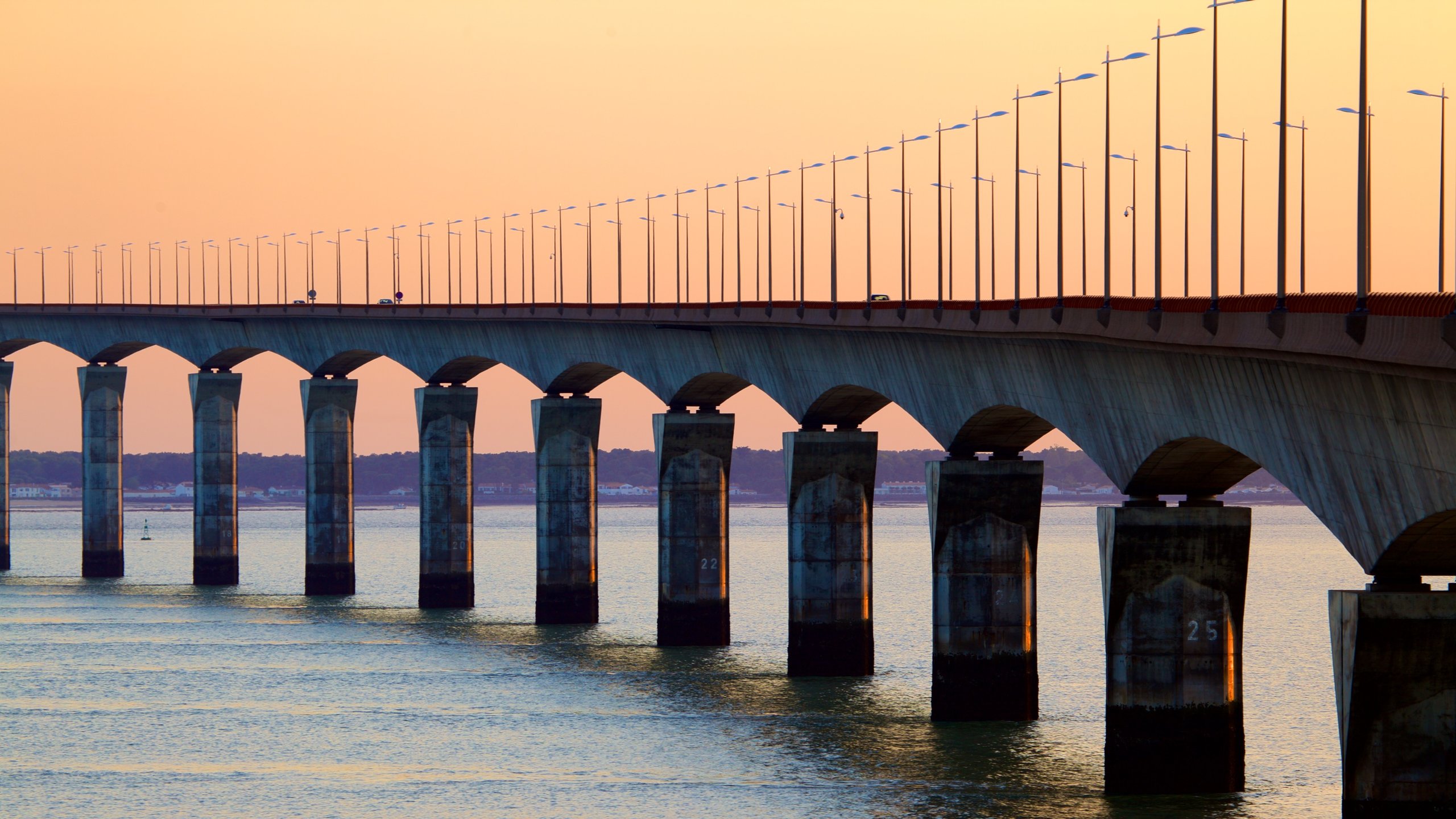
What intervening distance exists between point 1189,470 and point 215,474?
227 ft

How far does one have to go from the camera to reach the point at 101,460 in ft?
352

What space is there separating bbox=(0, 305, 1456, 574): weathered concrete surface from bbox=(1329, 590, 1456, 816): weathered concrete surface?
0.83m

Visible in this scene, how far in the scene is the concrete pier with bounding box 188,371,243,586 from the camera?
102 m

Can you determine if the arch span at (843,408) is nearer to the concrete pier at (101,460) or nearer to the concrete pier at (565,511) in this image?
the concrete pier at (565,511)

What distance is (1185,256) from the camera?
55.9 m

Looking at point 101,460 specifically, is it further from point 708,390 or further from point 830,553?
point 830,553

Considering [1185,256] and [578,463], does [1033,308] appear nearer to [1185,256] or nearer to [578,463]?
[1185,256]

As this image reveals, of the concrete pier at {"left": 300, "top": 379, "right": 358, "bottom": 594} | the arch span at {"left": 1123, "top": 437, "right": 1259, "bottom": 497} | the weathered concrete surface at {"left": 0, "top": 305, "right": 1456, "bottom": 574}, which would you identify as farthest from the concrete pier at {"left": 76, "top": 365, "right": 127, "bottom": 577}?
the arch span at {"left": 1123, "top": 437, "right": 1259, "bottom": 497}

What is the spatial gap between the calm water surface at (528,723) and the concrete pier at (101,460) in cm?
1261

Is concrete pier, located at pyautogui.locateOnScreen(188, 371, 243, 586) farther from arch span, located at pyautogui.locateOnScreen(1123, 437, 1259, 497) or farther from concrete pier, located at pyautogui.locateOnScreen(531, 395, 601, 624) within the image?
arch span, located at pyautogui.locateOnScreen(1123, 437, 1259, 497)

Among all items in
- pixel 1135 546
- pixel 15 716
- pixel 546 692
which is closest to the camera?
pixel 1135 546

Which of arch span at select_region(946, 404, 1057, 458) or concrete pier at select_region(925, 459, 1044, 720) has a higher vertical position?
arch span at select_region(946, 404, 1057, 458)

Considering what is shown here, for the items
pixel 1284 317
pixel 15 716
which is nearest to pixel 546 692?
pixel 15 716

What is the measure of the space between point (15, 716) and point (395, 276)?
55.6 m
